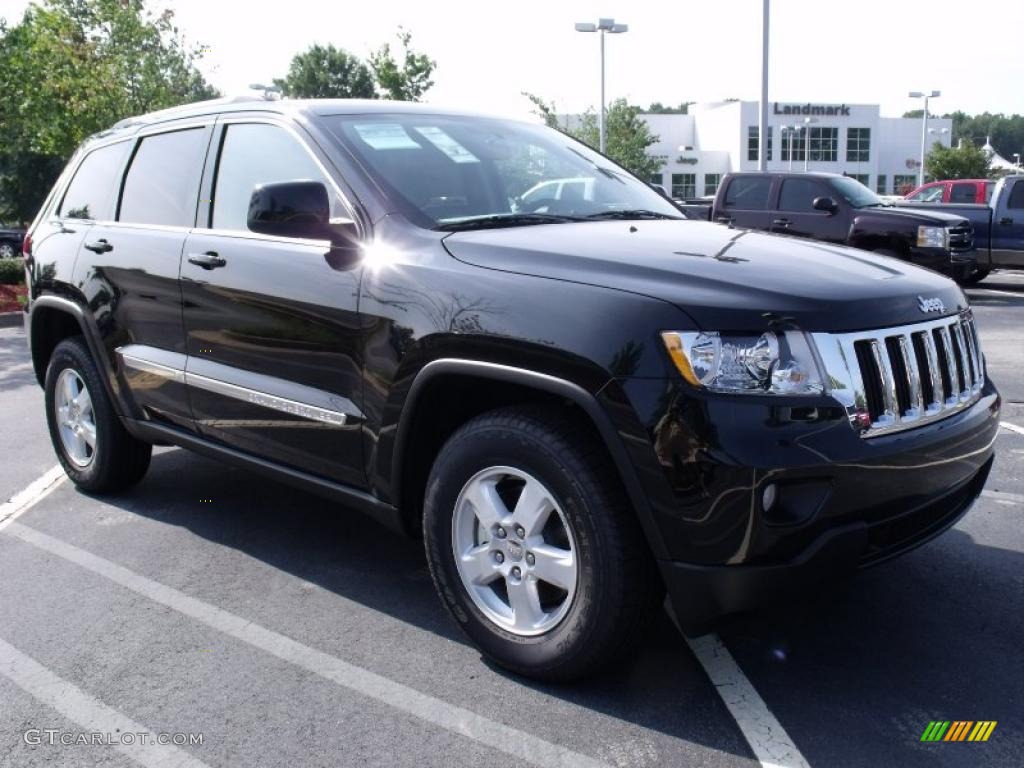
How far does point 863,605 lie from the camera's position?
370cm

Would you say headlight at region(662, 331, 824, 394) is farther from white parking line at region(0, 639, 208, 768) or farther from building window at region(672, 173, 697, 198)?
building window at region(672, 173, 697, 198)

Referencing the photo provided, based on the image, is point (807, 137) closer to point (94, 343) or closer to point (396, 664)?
point (94, 343)

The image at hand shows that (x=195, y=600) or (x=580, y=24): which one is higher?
(x=580, y=24)

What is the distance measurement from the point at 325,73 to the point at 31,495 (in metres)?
67.7

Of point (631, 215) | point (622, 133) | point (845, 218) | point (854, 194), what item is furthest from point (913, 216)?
point (622, 133)

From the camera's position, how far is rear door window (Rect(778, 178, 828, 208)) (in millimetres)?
14695

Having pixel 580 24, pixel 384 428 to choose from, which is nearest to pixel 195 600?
pixel 384 428

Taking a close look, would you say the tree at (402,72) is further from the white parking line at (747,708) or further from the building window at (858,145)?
the building window at (858,145)

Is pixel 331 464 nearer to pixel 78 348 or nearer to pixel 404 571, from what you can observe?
pixel 404 571

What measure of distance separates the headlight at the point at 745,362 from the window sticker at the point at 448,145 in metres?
1.60

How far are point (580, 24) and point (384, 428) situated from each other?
2728cm

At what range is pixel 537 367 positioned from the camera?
2.93 metres

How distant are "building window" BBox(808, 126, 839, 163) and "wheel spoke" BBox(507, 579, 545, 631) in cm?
7483

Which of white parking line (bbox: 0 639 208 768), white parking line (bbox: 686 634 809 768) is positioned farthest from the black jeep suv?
white parking line (bbox: 0 639 208 768)
